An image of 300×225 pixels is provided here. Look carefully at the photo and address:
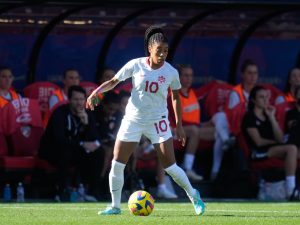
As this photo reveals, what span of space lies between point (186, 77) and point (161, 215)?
17.8 feet

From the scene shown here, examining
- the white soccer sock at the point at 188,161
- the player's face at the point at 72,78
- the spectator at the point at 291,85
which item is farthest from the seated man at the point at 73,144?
the spectator at the point at 291,85

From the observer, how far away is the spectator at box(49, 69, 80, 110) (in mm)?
15453

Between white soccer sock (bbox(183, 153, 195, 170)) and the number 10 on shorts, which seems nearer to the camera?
the number 10 on shorts

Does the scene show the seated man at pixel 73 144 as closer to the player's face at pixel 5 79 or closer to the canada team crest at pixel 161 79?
the player's face at pixel 5 79

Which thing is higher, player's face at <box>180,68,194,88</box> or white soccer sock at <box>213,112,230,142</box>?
player's face at <box>180,68,194,88</box>

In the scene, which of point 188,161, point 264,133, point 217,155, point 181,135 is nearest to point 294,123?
point 264,133

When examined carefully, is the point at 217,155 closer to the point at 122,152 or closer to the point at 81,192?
the point at 81,192

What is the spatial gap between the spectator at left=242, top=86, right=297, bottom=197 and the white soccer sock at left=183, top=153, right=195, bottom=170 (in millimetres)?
886

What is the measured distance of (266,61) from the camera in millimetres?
17500

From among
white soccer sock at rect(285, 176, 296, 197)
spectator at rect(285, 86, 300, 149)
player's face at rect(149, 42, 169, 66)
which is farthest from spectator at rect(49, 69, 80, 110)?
player's face at rect(149, 42, 169, 66)

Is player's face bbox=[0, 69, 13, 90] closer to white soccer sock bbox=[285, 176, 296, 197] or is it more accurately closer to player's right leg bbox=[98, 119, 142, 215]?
white soccer sock bbox=[285, 176, 296, 197]

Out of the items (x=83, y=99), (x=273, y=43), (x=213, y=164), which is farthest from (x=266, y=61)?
(x=83, y=99)

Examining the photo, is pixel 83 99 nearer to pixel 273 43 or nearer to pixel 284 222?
pixel 273 43

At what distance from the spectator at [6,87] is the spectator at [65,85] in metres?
0.55
